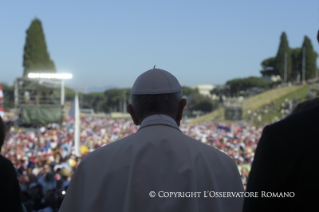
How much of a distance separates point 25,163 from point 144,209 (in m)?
10.7

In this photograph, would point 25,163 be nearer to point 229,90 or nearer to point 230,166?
point 230,166

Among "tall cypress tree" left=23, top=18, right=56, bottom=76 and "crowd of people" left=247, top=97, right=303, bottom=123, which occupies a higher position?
"tall cypress tree" left=23, top=18, right=56, bottom=76

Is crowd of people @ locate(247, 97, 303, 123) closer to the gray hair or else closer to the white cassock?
the gray hair

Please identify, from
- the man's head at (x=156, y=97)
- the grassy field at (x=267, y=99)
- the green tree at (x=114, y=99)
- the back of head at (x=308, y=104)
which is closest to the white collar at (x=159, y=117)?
the man's head at (x=156, y=97)

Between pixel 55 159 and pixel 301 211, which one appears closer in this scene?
pixel 301 211

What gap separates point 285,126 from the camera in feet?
3.51

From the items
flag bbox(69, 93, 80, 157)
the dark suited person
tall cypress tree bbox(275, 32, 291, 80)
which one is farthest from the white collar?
tall cypress tree bbox(275, 32, 291, 80)

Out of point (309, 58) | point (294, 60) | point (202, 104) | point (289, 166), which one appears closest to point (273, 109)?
point (309, 58)

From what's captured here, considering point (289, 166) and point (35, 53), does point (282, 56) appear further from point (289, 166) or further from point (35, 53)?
point (289, 166)

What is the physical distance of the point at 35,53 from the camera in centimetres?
5138

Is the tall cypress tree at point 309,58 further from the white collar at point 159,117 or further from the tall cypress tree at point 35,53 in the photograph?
the white collar at point 159,117

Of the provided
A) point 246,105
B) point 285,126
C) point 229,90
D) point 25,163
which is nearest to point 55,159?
point 25,163

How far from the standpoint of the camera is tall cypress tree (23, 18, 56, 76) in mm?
50969

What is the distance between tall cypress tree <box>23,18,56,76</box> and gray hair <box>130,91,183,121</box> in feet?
166
